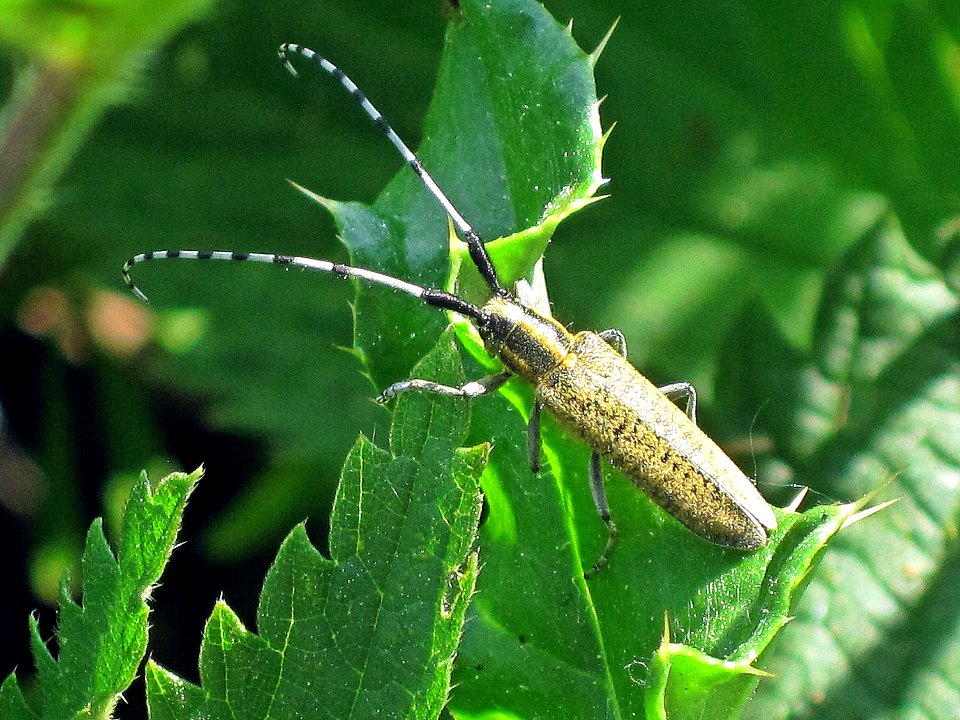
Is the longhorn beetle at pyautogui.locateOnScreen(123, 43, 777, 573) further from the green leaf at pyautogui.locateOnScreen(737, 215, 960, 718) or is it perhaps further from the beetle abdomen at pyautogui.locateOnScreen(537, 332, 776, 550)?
the green leaf at pyautogui.locateOnScreen(737, 215, 960, 718)

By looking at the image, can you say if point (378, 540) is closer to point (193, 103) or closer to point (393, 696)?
point (393, 696)

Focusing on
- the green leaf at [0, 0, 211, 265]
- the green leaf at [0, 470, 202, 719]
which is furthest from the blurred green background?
the green leaf at [0, 470, 202, 719]

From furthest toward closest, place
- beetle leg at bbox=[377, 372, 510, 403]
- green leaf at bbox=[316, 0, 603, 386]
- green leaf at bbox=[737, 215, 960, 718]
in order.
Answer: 1. green leaf at bbox=[737, 215, 960, 718]
2. green leaf at bbox=[316, 0, 603, 386]
3. beetle leg at bbox=[377, 372, 510, 403]

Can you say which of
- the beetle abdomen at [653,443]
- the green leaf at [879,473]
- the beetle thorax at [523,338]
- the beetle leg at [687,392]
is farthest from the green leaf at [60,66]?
the green leaf at [879,473]

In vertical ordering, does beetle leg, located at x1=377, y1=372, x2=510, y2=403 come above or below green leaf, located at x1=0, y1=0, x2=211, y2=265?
below

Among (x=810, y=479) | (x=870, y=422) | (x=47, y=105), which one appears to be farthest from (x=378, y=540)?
(x=870, y=422)

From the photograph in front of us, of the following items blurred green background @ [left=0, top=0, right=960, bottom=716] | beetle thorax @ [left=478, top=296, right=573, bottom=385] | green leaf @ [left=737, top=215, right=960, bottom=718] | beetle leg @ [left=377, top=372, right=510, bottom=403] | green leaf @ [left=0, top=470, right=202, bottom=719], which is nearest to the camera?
green leaf @ [left=0, top=470, right=202, bottom=719]

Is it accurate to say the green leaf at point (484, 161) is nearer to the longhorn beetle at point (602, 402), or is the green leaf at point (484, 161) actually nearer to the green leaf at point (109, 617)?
the longhorn beetle at point (602, 402)
